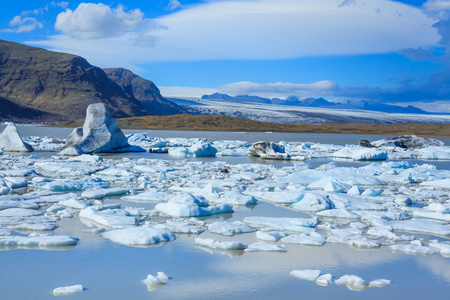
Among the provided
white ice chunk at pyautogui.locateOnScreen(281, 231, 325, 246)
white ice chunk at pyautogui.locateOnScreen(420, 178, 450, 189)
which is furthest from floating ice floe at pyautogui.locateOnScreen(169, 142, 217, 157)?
white ice chunk at pyautogui.locateOnScreen(281, 231, 325, 246)

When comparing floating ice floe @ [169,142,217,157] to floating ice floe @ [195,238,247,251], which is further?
floating ice floe @ [169,142,217,157]

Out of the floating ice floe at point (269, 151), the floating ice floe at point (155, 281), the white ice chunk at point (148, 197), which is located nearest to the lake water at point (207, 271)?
the floating ice floe at point (155, 281)

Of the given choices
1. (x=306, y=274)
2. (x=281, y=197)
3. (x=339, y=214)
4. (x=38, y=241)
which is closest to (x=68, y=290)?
(x=38, y=241)

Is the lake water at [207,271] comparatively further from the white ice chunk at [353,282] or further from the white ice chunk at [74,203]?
the white ice chunk at [74,203]

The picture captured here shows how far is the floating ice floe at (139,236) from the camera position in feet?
14.3

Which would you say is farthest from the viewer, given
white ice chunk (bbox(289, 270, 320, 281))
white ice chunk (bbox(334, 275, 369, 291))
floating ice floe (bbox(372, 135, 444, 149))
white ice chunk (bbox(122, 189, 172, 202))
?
floating ice floe (bbox(372, 135, 444, 149))

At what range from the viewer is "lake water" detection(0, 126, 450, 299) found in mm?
3112

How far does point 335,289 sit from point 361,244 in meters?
1.30

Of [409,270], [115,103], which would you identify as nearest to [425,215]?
[409,270]

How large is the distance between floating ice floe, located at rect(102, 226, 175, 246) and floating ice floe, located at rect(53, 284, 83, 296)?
1212 millimetres

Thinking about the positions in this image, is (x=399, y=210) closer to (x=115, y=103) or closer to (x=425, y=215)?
(x=425, y=215)

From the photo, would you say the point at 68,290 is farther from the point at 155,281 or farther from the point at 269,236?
the point at 269,236

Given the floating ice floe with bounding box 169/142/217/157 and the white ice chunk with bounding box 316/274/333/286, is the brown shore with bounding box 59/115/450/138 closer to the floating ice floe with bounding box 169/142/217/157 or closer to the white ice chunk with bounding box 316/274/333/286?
the floating ice floe with bounding box 169/142/217/157

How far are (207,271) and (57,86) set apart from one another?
13495cm
